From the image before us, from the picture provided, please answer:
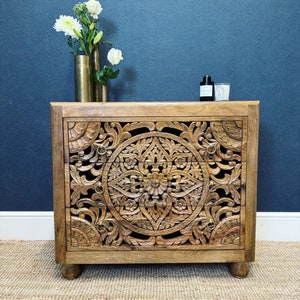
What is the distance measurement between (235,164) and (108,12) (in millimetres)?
892

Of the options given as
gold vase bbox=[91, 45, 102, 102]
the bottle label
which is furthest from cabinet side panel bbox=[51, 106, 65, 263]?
the bottle label

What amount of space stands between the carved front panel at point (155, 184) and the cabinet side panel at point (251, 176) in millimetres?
23

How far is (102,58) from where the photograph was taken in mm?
1523

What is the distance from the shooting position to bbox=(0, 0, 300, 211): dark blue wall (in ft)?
4.88

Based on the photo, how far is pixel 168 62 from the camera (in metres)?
1.51

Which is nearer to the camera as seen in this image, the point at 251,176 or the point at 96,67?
the point at 251,176

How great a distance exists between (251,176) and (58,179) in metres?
0.69

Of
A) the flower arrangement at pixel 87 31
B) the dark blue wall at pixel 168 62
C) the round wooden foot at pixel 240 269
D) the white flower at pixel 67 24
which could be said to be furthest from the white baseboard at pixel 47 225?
the white flower at pixel 67 24

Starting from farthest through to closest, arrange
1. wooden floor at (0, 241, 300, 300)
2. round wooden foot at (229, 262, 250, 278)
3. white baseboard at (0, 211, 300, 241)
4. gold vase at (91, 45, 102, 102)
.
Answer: white baseboard at (0, 211, 300, 241), gold vase at (91, 45, 102, 102), round wooden foot at (229, 262, 250, 278), wooden floor at (0, 241, 300, 300)

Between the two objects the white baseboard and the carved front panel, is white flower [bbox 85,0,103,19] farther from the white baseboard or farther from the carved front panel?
the white baseboard

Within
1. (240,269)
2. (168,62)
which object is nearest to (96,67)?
(168,62)

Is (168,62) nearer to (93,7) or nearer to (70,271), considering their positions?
(93,7)

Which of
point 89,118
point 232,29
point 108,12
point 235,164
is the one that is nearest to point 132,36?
point 108,12

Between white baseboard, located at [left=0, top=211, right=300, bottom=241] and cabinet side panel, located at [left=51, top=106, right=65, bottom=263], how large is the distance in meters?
0.44
